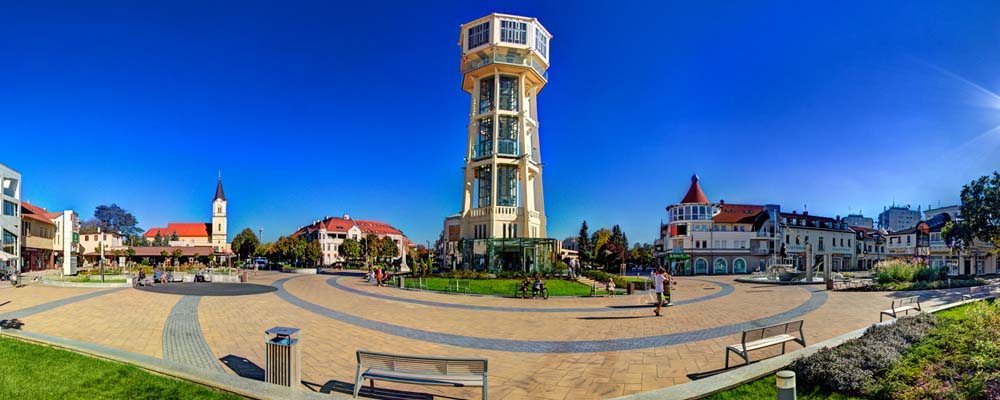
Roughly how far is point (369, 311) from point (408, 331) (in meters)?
4.53

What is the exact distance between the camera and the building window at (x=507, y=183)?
45.0 metres

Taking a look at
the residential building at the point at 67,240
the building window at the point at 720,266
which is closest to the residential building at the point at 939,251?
the building window at the point at 720,266

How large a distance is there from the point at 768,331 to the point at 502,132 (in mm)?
38491

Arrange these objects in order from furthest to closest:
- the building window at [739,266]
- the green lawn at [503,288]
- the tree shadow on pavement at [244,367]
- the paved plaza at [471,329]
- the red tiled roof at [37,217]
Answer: the building window at [739,266]
the red tiled roof at [37,217]
the green lawn at [503,288]
the paved plaza at [471,329]
the tree shadow on pavement at [244,367]

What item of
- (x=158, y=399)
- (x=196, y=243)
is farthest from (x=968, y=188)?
(x=196, y=243)

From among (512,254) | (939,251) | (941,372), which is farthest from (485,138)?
(939,251)

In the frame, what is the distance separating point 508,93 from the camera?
46438 millimetres

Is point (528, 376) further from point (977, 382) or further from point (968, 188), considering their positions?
point (968, 188)

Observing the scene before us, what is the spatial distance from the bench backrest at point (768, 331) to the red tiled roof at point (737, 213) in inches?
2246

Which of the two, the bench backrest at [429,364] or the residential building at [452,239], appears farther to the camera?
the residential building at [452,239]

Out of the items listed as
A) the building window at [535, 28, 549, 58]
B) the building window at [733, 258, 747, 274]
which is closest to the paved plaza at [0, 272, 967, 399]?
the building window at [535, 28, 549, 58]

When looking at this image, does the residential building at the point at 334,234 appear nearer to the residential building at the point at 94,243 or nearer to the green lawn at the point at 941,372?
the residential building at the point at 94,243

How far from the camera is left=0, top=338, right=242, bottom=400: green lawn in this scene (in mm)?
6262

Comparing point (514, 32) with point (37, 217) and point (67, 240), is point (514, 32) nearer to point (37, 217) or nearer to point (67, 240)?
point (67, 240)
